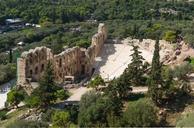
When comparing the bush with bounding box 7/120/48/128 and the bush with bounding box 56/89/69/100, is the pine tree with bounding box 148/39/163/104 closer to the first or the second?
the bush with bounding box 56/89/69/100

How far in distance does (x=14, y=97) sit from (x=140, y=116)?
16795mm

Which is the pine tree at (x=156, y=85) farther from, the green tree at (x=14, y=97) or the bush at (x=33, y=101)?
the green tree at (x=14, y=97)

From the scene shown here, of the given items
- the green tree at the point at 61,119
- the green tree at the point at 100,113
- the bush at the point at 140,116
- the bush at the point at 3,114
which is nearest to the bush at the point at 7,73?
the bush at the point at 3,114

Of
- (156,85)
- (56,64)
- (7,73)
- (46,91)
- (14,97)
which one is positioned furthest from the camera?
(7,73)

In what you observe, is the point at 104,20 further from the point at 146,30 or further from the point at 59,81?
the point at 59,81

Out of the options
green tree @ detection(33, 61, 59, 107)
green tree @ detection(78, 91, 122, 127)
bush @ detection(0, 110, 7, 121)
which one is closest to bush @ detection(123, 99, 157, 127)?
green tree @ detection(78, 91, 122, 127)

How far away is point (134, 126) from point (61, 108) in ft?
36.3

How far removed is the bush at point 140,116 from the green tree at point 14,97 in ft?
48.6

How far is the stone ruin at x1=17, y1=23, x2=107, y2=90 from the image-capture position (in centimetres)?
5769

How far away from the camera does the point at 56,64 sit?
5944 centimetres

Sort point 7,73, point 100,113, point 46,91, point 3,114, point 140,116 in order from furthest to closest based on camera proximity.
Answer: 1. point 7,73
2. point 3,114
3. point 46,91
4. point 100,113
5. point 140,116

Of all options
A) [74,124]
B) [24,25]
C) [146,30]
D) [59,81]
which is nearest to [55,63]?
[59,81]

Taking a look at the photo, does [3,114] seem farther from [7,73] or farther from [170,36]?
[170,36]

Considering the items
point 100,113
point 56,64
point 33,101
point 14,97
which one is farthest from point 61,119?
point 56,64
